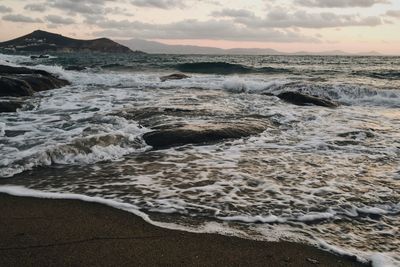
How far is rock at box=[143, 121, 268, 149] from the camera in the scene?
27.6ft

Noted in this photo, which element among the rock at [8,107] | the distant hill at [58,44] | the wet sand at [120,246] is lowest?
the wet sand at [120,246]

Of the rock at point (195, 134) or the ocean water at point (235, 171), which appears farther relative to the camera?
the rock at point (195, 134)

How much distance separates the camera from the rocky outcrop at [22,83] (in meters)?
15.2

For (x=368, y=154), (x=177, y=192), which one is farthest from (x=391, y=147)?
(x=177, y=192)

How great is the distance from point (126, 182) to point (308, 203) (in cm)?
248

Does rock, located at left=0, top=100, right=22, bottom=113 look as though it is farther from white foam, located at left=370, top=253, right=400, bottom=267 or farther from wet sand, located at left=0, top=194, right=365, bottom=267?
white foam, located at left=370, top=253, right=400, bottom=267

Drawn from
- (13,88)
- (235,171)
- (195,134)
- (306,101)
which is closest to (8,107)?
(13,88)

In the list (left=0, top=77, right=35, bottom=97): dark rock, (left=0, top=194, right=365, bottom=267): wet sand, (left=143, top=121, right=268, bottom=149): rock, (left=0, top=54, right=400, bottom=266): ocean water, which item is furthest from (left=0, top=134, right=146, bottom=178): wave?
(left=0, top=77, right=35, bottom=97): dark rock

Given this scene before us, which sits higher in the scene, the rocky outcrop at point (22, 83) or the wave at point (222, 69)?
the rocky outcrop at point (22, 83)

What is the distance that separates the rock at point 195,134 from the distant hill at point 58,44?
14655 centimetres

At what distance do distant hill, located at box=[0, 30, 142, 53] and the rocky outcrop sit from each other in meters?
133

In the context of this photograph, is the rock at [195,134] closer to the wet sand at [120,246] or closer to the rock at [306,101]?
the wet sand at [120,246]

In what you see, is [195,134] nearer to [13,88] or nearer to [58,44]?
[13,88]

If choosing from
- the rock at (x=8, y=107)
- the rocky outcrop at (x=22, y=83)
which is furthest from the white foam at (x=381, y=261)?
the rocky outcrop at (x=22, y=83)
